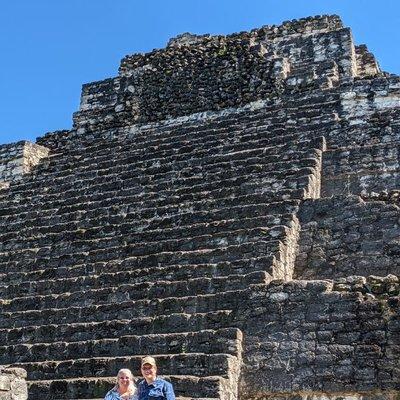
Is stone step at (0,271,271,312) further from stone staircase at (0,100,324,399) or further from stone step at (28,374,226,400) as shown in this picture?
stone step at (28,374,226,400)

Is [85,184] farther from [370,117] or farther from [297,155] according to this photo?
[370,117]

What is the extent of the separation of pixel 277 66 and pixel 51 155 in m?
5.63

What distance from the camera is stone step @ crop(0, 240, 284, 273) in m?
9.18

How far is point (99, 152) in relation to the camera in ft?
49.1

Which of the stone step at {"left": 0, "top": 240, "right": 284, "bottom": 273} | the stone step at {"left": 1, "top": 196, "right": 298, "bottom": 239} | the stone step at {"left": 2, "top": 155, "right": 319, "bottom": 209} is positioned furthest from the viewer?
the stone step at {"left": 2, "top": 155, "right": 319, "bottom": 209}

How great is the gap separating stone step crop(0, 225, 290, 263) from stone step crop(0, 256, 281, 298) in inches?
17.0

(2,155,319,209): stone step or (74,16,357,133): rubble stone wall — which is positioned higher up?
(74,16,357,133): rubble stone wall

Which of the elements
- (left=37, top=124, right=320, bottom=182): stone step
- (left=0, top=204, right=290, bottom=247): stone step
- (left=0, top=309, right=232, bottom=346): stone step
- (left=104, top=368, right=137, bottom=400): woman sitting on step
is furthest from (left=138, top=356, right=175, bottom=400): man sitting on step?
(left=37, top=124, right=320, bottom=182): stone step

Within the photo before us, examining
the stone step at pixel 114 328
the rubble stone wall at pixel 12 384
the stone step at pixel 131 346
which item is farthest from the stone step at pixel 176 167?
the rubble stone wall at pixel 12 384

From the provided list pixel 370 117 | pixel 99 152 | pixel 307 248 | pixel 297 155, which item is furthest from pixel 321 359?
pixel 99 152

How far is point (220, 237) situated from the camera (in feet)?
32.2

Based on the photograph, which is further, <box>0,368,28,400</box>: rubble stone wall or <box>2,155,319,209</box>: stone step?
<box>2,155,319,209</box>: stone step

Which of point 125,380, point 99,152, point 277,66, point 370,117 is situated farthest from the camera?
point 277,66

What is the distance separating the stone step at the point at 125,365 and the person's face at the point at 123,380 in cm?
157
